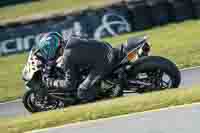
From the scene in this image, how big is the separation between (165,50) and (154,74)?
619 cm

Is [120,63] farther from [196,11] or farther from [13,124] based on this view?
[196,11]

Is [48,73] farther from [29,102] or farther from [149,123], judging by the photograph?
[149,123]

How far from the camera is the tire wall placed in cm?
1867

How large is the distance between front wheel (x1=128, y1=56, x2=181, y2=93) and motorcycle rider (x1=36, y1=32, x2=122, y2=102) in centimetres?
43

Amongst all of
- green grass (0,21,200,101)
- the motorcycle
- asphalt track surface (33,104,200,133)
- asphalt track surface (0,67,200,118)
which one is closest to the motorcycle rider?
the motorcycle

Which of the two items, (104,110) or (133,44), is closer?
(104,110)

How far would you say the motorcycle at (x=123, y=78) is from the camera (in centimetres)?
1066

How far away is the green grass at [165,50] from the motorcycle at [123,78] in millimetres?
2755

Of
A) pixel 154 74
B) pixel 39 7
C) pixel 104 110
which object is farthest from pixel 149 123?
pixel 39 7

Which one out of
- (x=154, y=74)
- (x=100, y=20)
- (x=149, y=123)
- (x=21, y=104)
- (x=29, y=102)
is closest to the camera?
(x=149, y=123)

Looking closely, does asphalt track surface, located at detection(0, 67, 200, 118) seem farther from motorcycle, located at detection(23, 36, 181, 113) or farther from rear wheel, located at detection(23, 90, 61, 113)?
motorcycle, located at detection(23, 36, 181, 113)

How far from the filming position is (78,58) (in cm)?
1080

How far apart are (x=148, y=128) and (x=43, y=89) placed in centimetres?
379

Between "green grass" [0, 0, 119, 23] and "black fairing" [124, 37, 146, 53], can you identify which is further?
"green grass" [0, 0, 119, 23]
